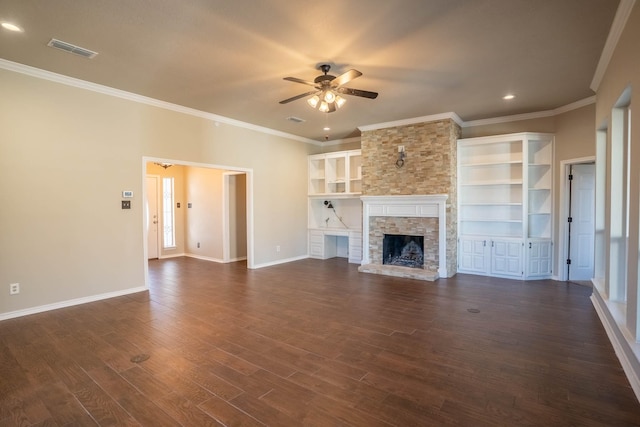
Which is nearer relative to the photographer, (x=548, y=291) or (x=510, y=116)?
(x=548, y=291)

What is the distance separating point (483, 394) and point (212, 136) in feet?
18.7

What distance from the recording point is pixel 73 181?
174 inches

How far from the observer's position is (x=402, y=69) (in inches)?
159

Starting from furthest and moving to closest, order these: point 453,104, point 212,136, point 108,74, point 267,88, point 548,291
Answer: point 212,136 → point 453,104 → point 548,291 → point 267,88 → point 108,74

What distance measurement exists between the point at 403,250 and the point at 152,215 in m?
6.40

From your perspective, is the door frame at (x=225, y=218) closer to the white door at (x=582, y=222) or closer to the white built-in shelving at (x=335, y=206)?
the white built-in shelving at (x=335, y=206)

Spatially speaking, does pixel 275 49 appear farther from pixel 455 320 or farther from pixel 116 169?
pixel 455 320

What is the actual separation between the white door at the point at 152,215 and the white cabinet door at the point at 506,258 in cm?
793

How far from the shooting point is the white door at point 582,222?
5676 millimetres

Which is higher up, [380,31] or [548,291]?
[380,31]

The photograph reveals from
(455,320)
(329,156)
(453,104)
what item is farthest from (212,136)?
(455,320)

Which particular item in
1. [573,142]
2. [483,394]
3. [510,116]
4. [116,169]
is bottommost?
[483,394]

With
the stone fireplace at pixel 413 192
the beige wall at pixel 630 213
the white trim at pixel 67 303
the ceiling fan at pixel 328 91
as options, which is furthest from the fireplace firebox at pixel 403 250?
the white trim at pixel 67 303

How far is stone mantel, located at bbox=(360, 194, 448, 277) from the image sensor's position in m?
6.03
